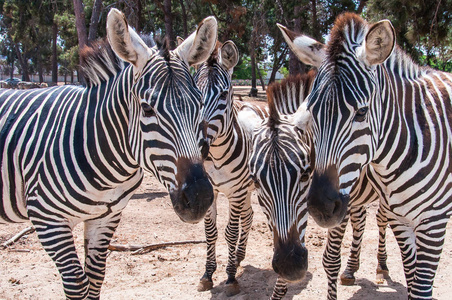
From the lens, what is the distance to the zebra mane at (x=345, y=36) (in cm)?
260

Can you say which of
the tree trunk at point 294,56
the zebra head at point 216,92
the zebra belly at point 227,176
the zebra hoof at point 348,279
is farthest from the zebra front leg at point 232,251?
the tree trunk at point 294,56

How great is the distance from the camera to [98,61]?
3.16 meters

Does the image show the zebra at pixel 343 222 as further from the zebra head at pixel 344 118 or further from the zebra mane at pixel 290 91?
the zebra mane at pixel 290 91

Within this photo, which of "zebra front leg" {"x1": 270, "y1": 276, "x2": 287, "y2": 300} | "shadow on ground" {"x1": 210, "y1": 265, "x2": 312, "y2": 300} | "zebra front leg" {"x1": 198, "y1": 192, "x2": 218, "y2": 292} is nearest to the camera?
"zebra front leg" {"x1": 270, "y1": 276, "x2": 287, "y2": 300}

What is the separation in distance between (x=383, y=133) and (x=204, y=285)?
10.9ft

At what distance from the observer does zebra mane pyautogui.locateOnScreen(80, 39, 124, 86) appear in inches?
123

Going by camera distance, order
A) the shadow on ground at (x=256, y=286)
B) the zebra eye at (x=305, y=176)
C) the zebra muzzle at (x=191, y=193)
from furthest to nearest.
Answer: the shadow on ground at (x=256, y=286) < the zebra eye at (x=305, y=176) < the zebra muzzle at (x=191, y=193)

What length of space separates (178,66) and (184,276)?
11.7 feet

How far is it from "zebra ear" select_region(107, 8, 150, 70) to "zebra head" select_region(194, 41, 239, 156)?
1.30 m

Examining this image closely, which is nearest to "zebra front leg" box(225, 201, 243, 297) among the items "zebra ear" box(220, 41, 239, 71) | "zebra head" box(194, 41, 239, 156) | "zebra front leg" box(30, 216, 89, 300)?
"zebra head" box(194, 41, 239, 156)

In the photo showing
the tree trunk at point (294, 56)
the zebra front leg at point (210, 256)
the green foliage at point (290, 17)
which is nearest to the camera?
the zebra front leg at point (210, 256)

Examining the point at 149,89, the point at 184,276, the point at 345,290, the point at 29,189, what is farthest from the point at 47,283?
the point at 345,290

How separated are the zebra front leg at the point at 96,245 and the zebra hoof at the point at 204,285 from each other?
70.2 inches

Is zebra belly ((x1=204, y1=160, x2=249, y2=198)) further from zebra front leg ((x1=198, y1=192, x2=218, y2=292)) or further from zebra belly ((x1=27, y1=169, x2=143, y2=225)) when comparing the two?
zebra belly ((x1=27, y1=169, x2=143, y2=225))
